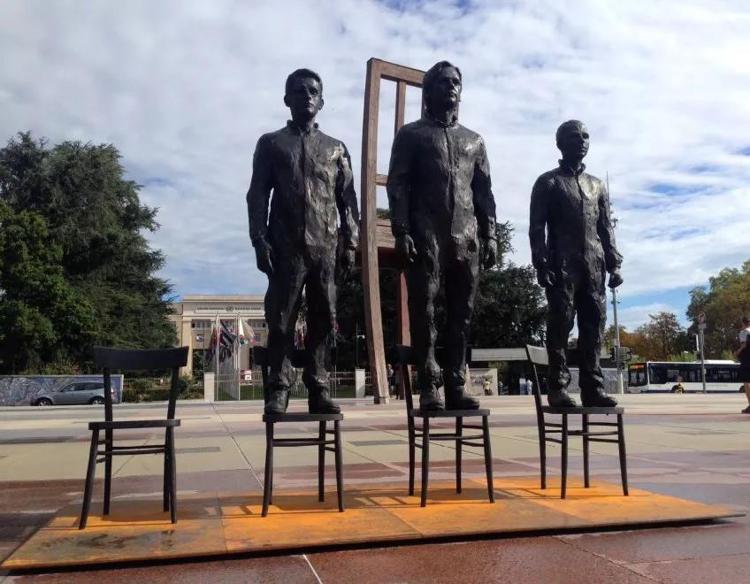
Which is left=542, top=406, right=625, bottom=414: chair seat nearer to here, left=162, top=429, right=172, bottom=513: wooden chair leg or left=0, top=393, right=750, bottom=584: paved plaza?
left=0, top=393, right=750, bottom=584: paved plaza

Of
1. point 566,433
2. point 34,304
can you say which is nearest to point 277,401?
point 566,433

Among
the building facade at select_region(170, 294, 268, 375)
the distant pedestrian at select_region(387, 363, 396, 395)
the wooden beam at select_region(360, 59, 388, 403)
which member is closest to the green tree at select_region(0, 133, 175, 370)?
the distant pedestrian at select_region(387, 363, 396, 395)

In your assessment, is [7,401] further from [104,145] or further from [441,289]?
[441,289]

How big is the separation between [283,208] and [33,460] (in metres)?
5.33

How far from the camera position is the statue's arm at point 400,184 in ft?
16.5

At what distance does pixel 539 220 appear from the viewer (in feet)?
19.0

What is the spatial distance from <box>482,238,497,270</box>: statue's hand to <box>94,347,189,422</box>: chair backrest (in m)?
2.26

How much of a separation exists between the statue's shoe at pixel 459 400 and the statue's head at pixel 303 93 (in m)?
2.18

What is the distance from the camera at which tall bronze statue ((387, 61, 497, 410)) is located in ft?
16.5

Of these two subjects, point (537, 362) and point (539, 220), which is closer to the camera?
point (537, 362)

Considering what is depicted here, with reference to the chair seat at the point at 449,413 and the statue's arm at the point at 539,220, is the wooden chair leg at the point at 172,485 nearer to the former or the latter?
the chair seat at the point at 449,413

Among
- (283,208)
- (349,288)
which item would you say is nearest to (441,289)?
(283,208)

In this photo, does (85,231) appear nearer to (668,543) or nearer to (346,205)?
(346,205)

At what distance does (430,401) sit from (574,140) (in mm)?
2547
